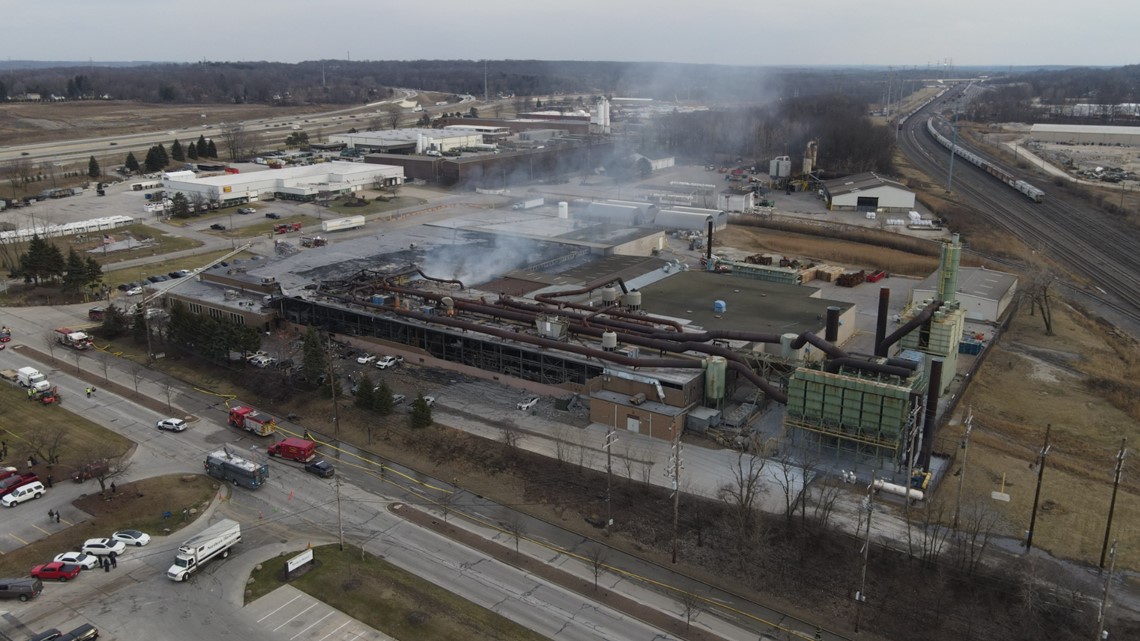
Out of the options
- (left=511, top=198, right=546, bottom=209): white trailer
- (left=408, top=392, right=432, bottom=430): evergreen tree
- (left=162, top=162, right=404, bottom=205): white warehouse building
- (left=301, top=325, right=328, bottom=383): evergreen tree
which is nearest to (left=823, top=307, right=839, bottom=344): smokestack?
(left=408, top=392, right=432, bottom=430): evergreen tree

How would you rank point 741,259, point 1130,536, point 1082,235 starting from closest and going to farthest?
point 1130,536 < point 741,259 < point 1082,235

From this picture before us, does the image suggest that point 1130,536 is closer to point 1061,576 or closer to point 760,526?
point 1061,576

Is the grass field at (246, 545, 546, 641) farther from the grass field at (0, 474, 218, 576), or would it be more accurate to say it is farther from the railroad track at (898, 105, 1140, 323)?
the railroad track at (898, 105, 1140, 323)

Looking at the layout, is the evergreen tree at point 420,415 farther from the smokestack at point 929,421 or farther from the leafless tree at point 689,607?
the smokestack at point 929,421

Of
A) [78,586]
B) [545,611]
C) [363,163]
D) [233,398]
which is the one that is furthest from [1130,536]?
[363,163]

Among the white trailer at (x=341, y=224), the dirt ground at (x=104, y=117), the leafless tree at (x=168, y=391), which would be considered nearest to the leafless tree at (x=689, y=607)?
the leafless tree at (x=168, y=391)

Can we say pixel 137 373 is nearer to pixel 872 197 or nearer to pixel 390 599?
pixel 390 599
